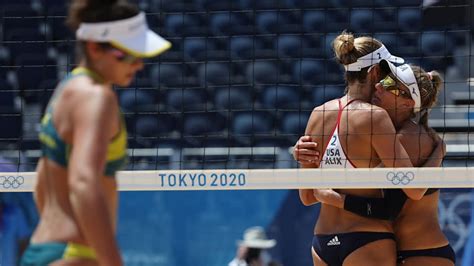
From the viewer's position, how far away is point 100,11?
10.1 ft

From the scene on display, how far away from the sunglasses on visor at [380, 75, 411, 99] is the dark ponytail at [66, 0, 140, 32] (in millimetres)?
2129

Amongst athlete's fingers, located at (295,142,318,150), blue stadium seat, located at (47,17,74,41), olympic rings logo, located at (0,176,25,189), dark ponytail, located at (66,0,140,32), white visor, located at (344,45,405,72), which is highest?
blue stadium seat, located at (47,17,74,41)

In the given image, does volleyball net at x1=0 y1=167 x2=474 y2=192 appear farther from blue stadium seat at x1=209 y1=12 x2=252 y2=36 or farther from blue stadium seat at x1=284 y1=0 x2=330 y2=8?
blue stadium seat at x1=209 y1=12 x2=252 y2=36

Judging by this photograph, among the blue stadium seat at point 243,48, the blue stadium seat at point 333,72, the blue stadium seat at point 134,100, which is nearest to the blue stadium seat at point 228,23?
the blue stadium seat at point 243,48

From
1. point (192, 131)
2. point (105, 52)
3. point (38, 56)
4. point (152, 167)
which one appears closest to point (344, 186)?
point (105, 52)

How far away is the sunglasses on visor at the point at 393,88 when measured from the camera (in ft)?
16.3

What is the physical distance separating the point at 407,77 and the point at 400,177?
49 cm

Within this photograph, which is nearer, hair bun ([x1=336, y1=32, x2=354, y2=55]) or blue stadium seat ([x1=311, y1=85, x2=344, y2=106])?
hair bun ([x1=336, y1=32, x2=354, y2=55])

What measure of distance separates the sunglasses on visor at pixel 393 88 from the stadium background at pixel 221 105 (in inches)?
62.5

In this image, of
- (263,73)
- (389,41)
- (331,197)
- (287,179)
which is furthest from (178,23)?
(331,197)

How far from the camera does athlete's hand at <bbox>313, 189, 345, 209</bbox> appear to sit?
4.88 meters

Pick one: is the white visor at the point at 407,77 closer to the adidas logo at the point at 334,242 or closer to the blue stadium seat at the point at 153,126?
the adidas logo at the point at 334,242

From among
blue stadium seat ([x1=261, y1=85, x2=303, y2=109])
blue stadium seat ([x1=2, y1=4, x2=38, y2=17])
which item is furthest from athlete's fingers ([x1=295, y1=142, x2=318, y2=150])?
blue stadium seat ([x1=2, y1=4, x2=38, y2=17])

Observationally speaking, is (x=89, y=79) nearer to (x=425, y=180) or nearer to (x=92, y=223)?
(x=92, y=223)
